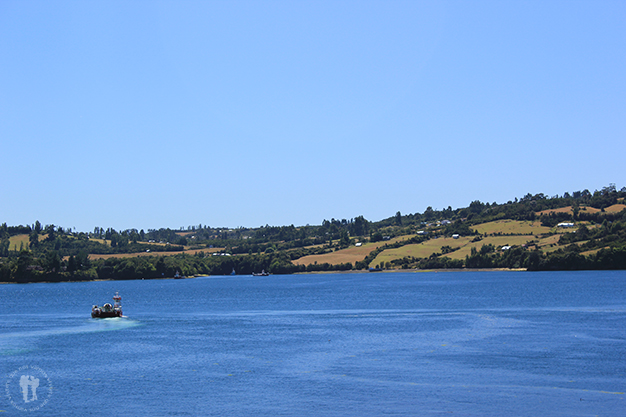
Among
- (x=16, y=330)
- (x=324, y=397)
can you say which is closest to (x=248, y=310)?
(x=16, y=330)

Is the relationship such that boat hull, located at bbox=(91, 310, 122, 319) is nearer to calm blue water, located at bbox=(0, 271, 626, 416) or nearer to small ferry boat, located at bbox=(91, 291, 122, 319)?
small ferry boat, located at bbox=(91, 291, 122, 319)

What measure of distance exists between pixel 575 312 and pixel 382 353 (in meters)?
49.3

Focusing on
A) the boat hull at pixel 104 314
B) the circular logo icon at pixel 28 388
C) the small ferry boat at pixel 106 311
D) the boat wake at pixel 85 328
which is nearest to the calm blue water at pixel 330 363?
the boat wake at pixel 85 328

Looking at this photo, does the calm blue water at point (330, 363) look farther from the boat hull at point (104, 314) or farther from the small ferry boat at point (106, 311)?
the small ferry boat at point (106, 311)

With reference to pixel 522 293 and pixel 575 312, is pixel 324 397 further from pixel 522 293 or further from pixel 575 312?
pixel 522 293

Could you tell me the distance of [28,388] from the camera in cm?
4597

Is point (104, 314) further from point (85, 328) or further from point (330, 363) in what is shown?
point (330, 363)

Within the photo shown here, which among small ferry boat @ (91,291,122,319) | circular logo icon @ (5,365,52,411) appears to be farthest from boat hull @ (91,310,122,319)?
circular logo icon @ (5,365,52,411)

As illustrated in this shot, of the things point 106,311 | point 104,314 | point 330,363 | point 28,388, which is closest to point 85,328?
point 104,314

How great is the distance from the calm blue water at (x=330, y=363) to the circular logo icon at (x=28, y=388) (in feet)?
1.10

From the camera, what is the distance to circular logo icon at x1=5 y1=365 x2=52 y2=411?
1596 inches

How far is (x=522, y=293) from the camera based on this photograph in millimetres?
140250

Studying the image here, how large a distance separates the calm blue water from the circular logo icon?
1.10 ft

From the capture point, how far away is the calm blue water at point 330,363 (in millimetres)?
38812
